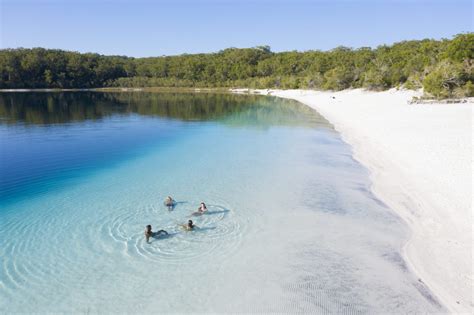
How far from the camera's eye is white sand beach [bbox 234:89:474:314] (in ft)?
32.4

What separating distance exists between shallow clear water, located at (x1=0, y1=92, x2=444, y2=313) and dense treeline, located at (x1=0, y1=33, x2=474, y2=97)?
2386 inches

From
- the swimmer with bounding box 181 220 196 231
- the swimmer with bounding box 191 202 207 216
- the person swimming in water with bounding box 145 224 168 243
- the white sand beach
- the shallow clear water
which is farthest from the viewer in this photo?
the swimmer with bounding box 191 202 207 216

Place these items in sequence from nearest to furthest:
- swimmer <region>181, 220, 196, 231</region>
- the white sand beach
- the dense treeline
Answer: the white sand beach
swimmer <region>181, 220, 196, 231</region>
the dense treeline

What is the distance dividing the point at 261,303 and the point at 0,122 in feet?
165

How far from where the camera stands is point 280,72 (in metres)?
127

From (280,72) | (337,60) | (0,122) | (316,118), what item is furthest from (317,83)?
(0,122)

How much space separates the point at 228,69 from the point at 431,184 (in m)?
134

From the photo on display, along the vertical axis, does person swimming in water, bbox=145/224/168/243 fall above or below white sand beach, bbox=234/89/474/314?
below

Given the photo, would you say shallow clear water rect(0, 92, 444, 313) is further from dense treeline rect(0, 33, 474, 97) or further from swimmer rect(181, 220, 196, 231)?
dense treeline rect(0, 33, 474, 97)

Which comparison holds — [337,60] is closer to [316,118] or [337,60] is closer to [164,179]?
[316,118]

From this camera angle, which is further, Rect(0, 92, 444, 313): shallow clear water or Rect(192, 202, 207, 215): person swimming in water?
Rect(192, 202, 207, 215): person swimming in water

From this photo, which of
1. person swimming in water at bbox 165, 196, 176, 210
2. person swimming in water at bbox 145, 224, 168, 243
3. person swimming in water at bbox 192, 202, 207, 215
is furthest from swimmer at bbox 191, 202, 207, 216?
person swimming in water at bbox 145, 224, 168, 243

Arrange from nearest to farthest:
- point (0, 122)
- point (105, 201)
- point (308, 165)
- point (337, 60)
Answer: point (105, 201) < point (308, 165) < point (0, 122) < point (337, 60)

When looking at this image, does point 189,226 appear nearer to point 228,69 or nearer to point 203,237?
point 203,237
